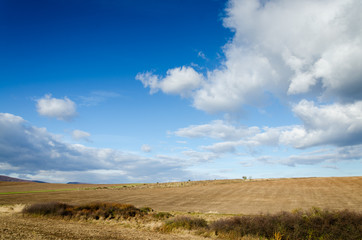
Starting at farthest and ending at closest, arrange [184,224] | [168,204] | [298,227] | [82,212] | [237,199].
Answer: [237,199], [168,204], [82,212], [184,224], [298,227]

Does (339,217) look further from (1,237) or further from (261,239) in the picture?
(1,237)

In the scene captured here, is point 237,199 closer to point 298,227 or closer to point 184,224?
point 184,224

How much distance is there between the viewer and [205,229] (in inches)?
706

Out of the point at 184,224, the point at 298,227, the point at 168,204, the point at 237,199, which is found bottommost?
the point at 168,204

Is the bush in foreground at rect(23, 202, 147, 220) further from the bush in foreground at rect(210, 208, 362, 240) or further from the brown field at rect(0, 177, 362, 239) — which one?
the bush in foreground at rect(210, 208, 362, 240)

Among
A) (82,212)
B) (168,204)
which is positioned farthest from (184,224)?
(168,204)

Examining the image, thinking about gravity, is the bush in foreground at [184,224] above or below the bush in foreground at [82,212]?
below

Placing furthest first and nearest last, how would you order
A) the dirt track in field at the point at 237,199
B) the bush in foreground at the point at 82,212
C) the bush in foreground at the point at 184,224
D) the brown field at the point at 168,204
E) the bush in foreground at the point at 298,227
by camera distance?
1. the dirt track in field at the point at 237,199
2. the bush in foreground at the point at 82,212
3. the bush in foreground at the point at 184,224
4. the bush in foreground at the point at 298,227
5. the brown field at the point at 168,204

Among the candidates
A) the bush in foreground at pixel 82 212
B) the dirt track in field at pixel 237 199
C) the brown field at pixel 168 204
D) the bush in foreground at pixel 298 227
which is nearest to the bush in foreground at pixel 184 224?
the brown field at pixel 168 204

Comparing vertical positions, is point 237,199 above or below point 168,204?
above

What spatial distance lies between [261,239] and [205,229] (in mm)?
4245

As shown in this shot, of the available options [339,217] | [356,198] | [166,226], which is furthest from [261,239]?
[356,198]

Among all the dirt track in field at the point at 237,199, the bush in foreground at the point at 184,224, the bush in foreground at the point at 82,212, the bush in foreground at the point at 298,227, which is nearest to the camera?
the bush in foreground at the point at 298,227

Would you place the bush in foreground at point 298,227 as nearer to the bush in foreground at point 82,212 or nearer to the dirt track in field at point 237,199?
the dirt track in field at point 237,199
